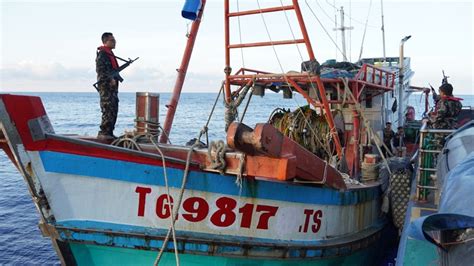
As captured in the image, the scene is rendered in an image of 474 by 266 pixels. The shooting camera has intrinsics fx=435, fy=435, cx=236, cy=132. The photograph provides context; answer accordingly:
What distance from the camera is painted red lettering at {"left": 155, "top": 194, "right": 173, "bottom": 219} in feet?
15.6

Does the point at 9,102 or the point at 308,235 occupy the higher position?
the point at 9,102

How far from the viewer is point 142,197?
15.5 feet

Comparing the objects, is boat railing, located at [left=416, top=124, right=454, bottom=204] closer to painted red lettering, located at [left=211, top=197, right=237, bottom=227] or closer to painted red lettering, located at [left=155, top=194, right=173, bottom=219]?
painted red lettering, located at [left=211, top=197, right=237, bottom=227]

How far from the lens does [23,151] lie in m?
4.25

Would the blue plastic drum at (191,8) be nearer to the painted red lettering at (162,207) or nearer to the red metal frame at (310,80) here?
the red metal frame at (310,80)

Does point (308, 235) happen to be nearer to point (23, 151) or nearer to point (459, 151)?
point (459, 151)

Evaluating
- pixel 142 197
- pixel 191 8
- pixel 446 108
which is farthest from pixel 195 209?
pixel 446 108

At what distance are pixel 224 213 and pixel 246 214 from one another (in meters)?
0.27

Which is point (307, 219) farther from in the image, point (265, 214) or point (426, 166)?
point (426, 166)

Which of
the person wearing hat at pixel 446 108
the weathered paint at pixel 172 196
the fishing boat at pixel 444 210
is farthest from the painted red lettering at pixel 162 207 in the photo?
the person wearing hat at pixel 446 108

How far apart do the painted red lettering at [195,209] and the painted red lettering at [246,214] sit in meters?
0.43

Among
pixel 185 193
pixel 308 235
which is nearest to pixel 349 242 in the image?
pixel 308 235

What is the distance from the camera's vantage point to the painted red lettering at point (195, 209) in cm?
486

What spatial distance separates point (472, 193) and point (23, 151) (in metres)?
4.02
